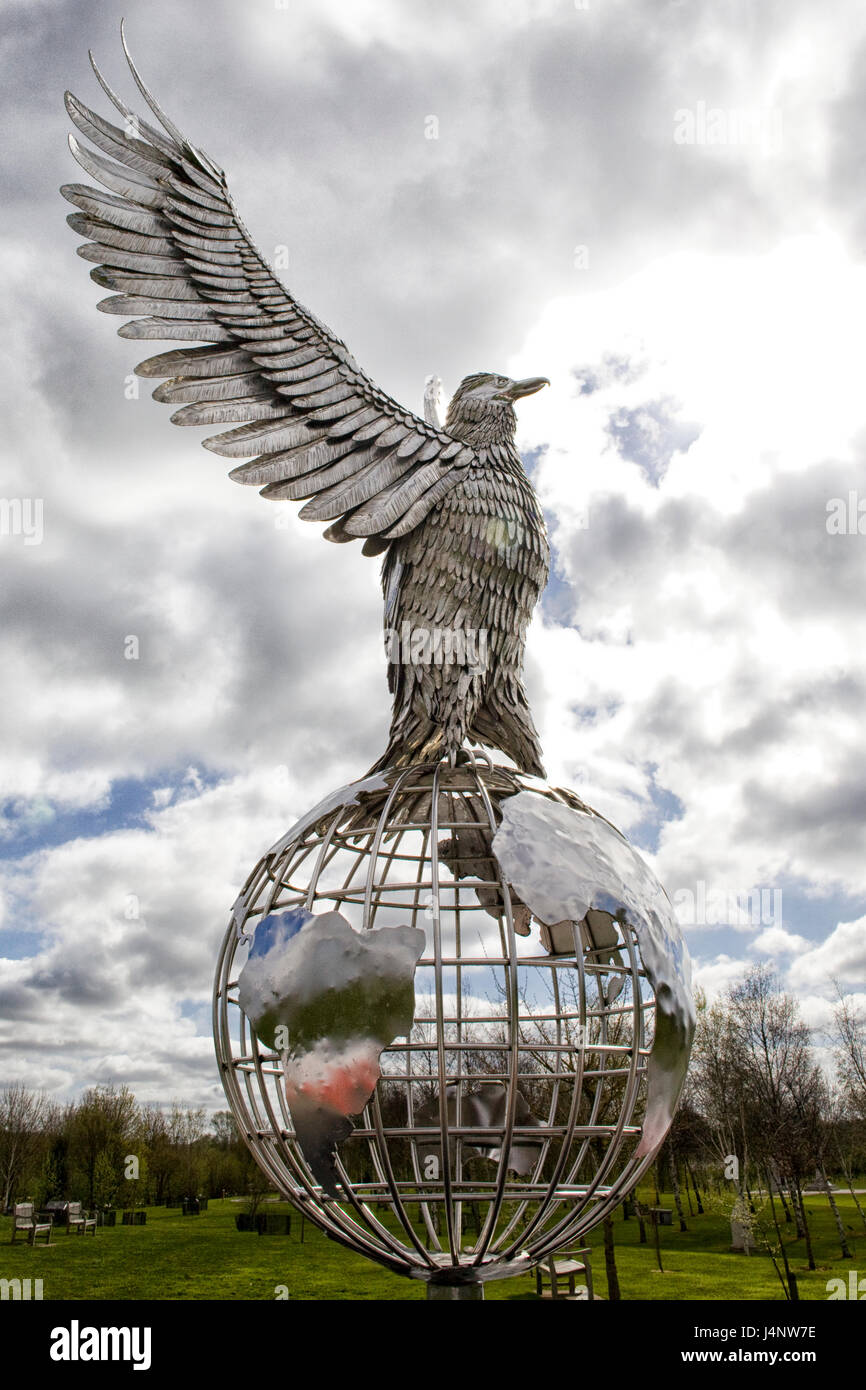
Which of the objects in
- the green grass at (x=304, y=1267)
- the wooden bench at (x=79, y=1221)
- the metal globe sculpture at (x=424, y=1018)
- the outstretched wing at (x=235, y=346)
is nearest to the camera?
the metal globe sculpture at (x=424, y=1018)

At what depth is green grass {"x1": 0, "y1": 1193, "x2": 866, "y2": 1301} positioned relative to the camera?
20750 mm

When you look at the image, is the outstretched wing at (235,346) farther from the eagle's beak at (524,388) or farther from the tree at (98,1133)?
the tree at (98,1133)

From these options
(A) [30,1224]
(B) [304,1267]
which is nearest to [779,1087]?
(B) [304,1267]

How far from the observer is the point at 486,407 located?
255 inches

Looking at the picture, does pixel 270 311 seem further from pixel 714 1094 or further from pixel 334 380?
pixel 714 1094

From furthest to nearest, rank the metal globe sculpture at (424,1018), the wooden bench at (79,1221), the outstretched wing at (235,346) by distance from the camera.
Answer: the wooden bench at (79,1221) < the outstretched wing at (235,346) < the metal globe sculpture at (424,1018)

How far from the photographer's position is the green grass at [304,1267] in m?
20.8

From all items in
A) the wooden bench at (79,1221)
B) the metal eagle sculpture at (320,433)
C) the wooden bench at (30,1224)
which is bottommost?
the wooden bench at (79,1221)

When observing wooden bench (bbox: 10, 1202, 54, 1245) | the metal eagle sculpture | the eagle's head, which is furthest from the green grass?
the eagle's head

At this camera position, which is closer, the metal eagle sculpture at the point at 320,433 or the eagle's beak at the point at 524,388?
the metal eagle sculpture at the point at 320,433

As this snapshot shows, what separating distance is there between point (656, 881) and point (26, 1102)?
1972 inches

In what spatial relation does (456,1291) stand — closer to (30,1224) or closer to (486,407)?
(486,407)

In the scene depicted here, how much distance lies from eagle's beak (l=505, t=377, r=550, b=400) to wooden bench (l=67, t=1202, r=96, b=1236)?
34.3 m

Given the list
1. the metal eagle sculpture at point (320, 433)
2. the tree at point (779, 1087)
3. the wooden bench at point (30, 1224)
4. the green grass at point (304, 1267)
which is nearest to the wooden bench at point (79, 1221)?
the green grass at point (304, 1267)
